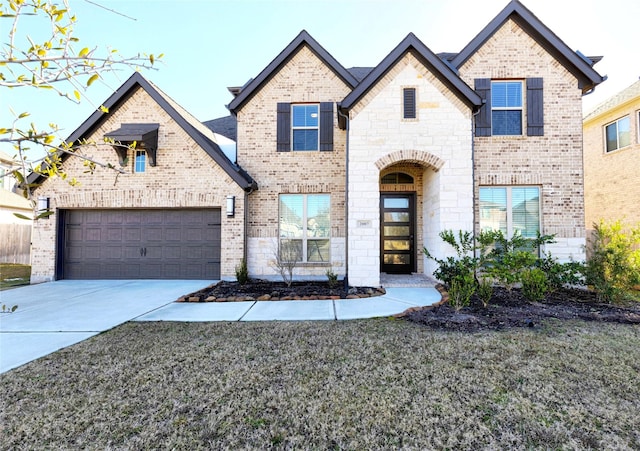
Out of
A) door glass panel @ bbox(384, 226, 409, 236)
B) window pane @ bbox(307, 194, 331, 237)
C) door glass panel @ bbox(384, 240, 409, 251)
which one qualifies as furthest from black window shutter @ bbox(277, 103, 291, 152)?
door glass panel @ bbox(384, 240, 409, 251)

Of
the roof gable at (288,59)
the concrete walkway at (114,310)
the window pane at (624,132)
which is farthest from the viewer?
the window pane at (624,132)

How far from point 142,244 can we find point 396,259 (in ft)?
25.5

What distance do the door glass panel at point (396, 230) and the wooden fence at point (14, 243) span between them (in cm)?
1672

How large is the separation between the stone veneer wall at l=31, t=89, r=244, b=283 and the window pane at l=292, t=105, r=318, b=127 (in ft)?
9.14

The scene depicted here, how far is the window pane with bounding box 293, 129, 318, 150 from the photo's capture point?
8895 mm

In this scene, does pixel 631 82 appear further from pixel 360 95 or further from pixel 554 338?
pixel 554 338

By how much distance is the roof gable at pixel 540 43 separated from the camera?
7691 millimetres

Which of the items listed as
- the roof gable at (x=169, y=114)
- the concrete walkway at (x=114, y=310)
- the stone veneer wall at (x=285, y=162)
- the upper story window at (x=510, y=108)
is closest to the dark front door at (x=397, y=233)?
the stone veneer wall at (x=285, y=162)

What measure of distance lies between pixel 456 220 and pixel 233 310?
5435 millimetres

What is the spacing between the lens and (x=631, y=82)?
12.1m

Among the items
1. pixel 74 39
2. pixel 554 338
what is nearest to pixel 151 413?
pixel 74 39

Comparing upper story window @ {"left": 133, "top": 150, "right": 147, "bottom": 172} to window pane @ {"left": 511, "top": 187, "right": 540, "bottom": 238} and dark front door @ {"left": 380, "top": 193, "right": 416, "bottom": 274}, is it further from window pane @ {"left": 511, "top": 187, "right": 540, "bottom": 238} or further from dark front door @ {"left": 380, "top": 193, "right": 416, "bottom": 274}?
window pane @ {"left": 511, "top": 187, "right": 540, "bottom": 238}

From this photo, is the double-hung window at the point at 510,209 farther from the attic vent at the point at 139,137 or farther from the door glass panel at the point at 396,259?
the attic vent at the point at 139,137

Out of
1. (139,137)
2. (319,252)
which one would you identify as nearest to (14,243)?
(139,137)
